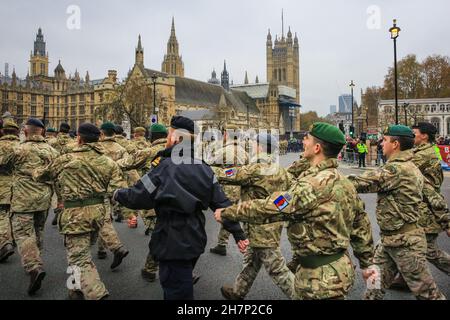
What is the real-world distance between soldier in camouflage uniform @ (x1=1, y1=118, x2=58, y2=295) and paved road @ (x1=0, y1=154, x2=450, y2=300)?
0.51m

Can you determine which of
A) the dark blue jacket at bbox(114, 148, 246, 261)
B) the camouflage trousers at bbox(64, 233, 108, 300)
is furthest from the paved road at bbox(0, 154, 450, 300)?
the dark blue jacket at bbox(114, 148, 246, 261)

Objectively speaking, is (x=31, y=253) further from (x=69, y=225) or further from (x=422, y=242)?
(x=422, y=242)

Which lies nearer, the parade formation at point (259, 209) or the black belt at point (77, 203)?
the parade formation at point (259, 209)

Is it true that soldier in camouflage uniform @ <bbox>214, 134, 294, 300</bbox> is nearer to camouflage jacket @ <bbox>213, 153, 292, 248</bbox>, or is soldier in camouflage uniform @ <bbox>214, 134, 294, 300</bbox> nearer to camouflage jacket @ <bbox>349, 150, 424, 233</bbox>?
camouflage jacket @ <bbox>213, 153, 292, 248</bbox>

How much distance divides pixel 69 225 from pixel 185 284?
6.72 feet

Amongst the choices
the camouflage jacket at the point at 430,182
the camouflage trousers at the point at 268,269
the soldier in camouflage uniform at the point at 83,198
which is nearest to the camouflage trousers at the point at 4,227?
the soldier in camouflage uniform at the point at 83,198

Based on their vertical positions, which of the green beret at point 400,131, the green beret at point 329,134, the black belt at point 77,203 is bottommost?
the black belt at point 77,203

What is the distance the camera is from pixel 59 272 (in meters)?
5.77

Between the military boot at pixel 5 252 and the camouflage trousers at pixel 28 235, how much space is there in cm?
54

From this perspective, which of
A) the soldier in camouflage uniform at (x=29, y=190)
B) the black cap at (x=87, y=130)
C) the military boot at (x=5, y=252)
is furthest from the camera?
the military boot at (x=5, y=252)

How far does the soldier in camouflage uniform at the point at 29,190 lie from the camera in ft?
18.4

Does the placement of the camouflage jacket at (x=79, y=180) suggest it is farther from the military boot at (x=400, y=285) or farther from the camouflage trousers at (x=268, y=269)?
the military boot at (x=400, y=285)

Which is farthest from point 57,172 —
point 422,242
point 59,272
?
point 422,242

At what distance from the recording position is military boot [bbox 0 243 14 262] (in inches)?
243
